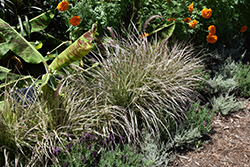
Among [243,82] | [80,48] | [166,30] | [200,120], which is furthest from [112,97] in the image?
[243,82]

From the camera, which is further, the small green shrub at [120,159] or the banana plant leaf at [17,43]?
the banana plant leaf at [17,43]

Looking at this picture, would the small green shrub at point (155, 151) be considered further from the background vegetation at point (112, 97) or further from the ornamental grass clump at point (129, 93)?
the ornamental grass clump at point (129, 93)

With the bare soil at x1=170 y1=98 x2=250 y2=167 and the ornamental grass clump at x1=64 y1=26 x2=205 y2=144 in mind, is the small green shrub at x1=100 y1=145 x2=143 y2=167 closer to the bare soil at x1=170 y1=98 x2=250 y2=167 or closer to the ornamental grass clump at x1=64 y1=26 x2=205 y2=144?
the ornamental grass clump at x1=64 y1=26 x2=205 y2=144

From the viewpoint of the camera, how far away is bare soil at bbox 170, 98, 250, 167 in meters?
2.99

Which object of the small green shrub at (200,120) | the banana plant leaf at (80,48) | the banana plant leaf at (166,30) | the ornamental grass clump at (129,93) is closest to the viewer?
the banana plant leaf at (80,48)

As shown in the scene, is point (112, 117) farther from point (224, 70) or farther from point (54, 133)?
point (224, 70)

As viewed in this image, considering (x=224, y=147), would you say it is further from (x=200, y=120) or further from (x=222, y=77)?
(x=222, y=77)

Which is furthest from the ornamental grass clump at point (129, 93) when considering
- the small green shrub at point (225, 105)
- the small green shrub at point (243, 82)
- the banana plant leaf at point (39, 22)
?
the small green shrub at point (243, 82)

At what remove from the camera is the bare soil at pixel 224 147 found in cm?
299

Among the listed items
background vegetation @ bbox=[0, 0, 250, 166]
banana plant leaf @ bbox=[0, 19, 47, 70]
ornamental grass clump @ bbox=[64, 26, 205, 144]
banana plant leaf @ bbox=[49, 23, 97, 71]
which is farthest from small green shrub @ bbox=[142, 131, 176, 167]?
banana plant leaf @ bbox=[0, 19, 47, 70]

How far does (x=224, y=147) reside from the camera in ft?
10.6

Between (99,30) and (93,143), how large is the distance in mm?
1980

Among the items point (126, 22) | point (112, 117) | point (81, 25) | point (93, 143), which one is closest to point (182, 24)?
point (126, 22)

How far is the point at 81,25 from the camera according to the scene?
3.84 m
